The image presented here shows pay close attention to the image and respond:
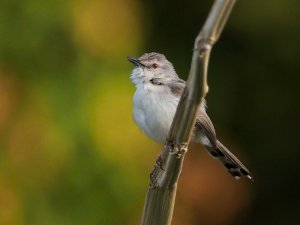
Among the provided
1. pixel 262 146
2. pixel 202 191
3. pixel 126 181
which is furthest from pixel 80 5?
pixel 262 146

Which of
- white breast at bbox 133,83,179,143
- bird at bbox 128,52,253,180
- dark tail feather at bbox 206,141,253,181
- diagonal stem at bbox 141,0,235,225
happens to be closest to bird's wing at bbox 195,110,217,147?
bird at bbox 128,52,253,180

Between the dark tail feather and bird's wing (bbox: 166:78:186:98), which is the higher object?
bird's wing (bbox: 166:78:186:98)

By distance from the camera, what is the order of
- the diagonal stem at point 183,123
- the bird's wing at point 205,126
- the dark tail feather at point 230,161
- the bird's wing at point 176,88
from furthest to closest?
the dark tail feather at point 230,161 < the bird's wing at point 176,88 < the bird's wing at point 205,126 < the diagonal stem at point 183,123

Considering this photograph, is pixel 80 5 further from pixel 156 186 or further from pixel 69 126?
pixel 156 186

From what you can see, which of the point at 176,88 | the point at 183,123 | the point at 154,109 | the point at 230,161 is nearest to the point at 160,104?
the point at 154,109

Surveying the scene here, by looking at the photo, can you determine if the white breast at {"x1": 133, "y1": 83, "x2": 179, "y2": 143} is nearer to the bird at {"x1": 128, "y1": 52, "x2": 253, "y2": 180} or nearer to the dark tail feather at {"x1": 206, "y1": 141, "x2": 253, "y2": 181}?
the bird at {"x1": 128, "y1": 52, "x2": 253, "y2": 180}

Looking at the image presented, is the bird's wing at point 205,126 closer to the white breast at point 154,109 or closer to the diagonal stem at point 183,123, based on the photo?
the white breast at point 154,109

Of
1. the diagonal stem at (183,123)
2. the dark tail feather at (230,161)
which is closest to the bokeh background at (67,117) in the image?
the dark tail feather at (230,161)

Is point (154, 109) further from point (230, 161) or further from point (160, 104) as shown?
point (230, 161)
